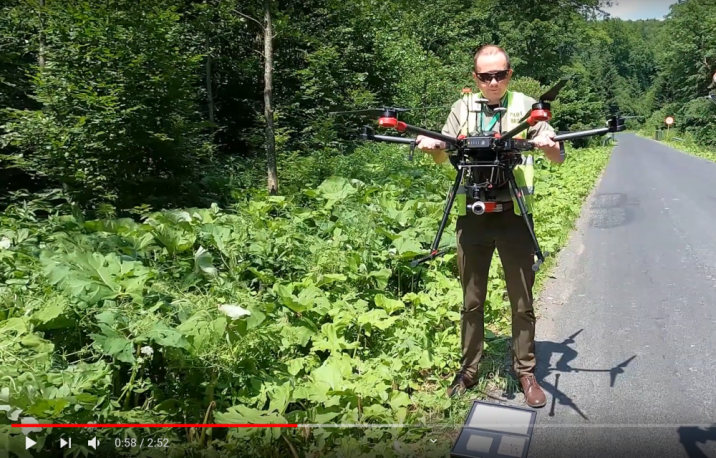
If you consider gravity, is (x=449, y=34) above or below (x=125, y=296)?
above

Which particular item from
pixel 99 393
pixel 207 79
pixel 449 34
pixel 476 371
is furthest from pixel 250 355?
pixel 449 34

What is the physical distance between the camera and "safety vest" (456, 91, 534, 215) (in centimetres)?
326

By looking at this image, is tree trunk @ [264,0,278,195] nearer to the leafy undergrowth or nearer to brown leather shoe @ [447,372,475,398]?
the leafy undergrowth

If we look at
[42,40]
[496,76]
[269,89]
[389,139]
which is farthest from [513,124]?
[42,40]

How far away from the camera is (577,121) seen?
2416 centimetres

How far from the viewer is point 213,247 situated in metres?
5.40

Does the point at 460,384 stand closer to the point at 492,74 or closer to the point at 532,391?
the point at 532,391

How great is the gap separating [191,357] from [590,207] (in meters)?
10.1

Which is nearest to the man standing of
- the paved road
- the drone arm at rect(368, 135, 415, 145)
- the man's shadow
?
the drone arm at rect(368, 135, 415, 145)

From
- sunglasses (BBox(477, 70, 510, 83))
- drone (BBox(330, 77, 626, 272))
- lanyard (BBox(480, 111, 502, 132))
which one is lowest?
drone (BBox(330, 77, 626, 272))

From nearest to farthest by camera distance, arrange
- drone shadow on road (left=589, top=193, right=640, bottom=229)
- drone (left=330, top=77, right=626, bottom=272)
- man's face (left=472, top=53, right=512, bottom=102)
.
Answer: drone (left=330, top=77, right=626, bottom=272) < man's face (left=472, top=53, right=512, bottom=102) < drone shadow on road (left=589, top=193, right=640, bottom=229)

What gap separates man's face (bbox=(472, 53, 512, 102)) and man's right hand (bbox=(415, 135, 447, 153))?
456mm

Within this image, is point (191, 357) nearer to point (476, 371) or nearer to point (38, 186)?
point (476, 371)

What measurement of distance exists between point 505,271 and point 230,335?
1769 mm
